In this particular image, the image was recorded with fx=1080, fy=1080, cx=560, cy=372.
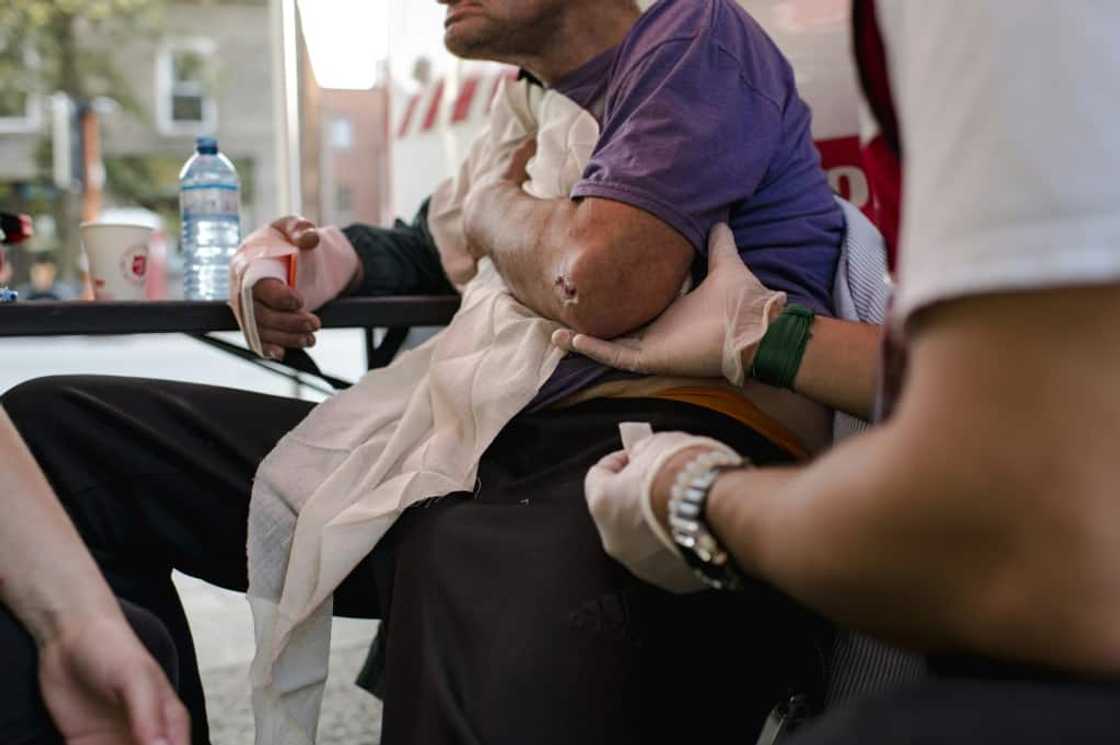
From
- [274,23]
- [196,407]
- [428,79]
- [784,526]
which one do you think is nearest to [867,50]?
[784,526]

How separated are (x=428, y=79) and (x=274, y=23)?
2.73 feet

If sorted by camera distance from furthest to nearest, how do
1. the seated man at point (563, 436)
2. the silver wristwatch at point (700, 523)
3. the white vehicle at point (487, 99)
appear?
the white vehicle at point (487, 99)
the seated man at point (563, 436)
the silver wristwatch at point (700, 523)

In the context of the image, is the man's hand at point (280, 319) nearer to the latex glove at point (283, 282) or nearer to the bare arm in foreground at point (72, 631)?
the latex glove at point (283, 282)

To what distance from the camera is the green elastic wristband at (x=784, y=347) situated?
1.00 metres

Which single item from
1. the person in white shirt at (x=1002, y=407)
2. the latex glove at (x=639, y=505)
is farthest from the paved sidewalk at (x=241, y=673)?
the person in white shirt at (x=1002, y=407)

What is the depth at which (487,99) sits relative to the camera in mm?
2135

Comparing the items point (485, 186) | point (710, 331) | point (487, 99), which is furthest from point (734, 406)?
point (487, 99)

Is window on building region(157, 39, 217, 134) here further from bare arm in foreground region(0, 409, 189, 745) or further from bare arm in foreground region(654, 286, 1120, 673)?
bare arm in foreground region(654, 286, 1120, 673)

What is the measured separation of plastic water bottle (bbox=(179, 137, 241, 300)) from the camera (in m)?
1.76

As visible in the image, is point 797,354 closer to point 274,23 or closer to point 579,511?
point 579,511

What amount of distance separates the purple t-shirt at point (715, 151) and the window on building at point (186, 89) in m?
15.3

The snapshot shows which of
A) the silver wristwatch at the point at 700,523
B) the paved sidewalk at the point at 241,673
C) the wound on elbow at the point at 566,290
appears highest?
the wound on elbow at the point at 566,290

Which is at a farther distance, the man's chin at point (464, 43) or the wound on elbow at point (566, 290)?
Result: the man's chin at point (464, 43)

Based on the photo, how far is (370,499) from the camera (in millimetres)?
1058
